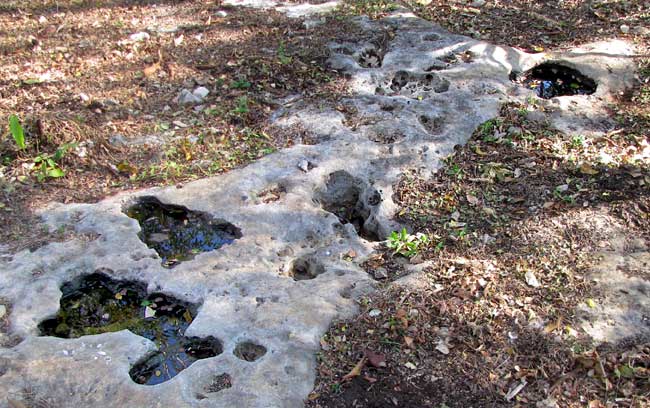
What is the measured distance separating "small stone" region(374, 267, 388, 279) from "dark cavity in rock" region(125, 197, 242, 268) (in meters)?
1.02

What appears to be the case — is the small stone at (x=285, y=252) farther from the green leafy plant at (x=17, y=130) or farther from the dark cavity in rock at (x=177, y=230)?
the green leafy plant at (x=17, y=130)

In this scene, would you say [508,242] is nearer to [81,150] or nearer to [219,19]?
[81,150]

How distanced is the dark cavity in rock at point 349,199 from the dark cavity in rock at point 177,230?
0.82 m

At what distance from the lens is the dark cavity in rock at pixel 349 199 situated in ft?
15.3

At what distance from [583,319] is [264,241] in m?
2.10

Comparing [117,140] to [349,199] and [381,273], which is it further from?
[381,273]

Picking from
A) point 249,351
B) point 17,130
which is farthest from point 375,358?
point 17,130

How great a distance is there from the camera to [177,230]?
447 centimetres

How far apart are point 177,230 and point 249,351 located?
1386mm

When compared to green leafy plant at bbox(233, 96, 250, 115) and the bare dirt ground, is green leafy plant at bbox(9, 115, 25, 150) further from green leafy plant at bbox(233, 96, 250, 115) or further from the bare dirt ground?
green leafy plant at bbox(233, 96, 250, 115)

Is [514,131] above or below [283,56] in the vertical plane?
below

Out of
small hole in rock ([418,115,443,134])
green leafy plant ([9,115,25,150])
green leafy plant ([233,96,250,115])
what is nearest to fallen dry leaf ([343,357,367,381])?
small hole in rock ([418,115,443,134])

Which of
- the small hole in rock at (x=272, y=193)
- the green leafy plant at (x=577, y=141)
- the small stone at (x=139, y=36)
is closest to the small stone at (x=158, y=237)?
the small hole in rock at (x=272, y=193)

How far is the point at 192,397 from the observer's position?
10.3ft
